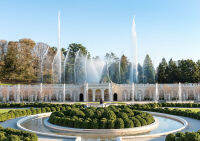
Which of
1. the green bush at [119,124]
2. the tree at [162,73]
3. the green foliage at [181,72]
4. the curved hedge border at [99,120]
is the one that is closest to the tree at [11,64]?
the tree at [162,73]

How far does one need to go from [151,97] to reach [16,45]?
172 feet

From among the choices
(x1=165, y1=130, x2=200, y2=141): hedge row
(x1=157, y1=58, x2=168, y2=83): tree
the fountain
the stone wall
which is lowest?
the stone wall

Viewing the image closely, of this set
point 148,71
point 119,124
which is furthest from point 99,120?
point 148,71

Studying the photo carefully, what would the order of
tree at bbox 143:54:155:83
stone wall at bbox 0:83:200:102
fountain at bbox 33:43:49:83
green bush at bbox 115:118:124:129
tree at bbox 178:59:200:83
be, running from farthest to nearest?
tree at bbox 143:54:155:83 → fountain at bbox 33:43:49:83 → tree at bbox 178:59:200:83 → stone wall at bbox 0:83:200:102 → green bush at bbox 115:118:124:129

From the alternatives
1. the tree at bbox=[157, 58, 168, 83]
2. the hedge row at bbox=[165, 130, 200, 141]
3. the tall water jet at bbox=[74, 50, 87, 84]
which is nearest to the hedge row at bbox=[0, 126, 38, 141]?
the hedge row at bbox=[165, 130, 200, 141]

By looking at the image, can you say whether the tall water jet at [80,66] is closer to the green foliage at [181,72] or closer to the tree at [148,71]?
the tree at [148,71]

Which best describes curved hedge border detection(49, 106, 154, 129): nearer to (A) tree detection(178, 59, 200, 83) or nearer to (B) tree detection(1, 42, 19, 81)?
(A) tree detection(178, 59, 200, 83)

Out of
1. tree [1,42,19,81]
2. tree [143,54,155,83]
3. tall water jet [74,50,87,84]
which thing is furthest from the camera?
tree [143,54,155,83]

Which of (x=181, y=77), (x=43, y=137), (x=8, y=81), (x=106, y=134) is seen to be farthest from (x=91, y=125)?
(x=8, y=81)

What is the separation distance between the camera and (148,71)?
297 feet

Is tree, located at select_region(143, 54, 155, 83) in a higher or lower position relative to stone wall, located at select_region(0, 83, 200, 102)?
higher

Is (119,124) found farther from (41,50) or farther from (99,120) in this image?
(41,50)

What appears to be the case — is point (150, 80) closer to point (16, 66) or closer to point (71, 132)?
point (16, 66)

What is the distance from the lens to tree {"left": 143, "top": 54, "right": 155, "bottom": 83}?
88.2 meters
